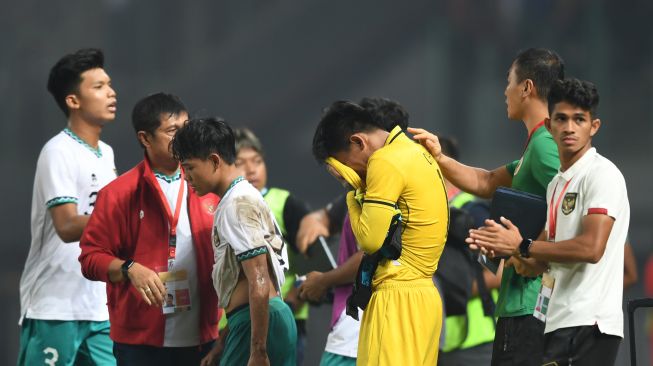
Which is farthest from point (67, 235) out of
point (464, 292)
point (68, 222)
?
point (464, 292)

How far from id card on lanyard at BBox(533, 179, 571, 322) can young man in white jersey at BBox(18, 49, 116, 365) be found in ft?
5.79

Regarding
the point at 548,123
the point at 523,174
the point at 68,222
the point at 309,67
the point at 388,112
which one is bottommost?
the point at 68,222

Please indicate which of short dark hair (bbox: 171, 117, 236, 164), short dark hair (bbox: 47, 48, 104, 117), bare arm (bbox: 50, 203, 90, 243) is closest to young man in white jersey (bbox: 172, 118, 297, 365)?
short dark hair (bbox: 171, 117, 236, 164)

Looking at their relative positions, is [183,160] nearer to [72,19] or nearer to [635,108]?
[72,19]

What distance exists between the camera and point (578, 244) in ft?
10.8

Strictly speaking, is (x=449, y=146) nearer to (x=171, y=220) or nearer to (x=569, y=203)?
(x=171, y=220)

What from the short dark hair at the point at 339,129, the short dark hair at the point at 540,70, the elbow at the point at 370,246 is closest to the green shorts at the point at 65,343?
the short dark hair at the point at 339,129

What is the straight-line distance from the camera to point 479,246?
3.38 m

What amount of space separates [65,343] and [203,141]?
3.98ft

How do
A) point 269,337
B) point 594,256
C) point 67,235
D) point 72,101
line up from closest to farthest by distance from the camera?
point 594,256 < point 269,337 < point 67,235 < point 72,101

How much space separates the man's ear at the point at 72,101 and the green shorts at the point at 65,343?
86 centimetres

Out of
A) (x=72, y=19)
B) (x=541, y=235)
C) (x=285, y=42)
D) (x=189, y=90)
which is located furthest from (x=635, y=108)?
(x=541, y=235)

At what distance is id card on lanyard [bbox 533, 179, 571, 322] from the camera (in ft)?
11.3

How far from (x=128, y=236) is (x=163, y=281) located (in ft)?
0.73
